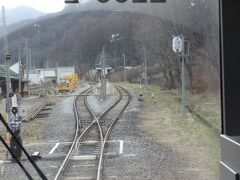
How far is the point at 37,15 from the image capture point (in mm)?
2543

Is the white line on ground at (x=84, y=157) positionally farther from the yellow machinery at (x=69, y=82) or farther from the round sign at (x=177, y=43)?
the round sign at (x=177, y=43)

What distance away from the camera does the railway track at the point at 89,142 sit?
5.16m

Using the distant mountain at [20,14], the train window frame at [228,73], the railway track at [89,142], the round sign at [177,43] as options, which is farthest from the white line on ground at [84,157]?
the train window frame at [228,73]

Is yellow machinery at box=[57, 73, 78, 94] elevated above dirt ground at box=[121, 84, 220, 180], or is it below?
above

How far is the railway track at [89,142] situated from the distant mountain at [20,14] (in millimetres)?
2078

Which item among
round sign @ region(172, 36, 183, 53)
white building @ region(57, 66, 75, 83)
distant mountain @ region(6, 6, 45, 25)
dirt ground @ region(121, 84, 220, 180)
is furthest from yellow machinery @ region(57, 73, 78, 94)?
dirt ground @ region(121, 84, 220, 180)

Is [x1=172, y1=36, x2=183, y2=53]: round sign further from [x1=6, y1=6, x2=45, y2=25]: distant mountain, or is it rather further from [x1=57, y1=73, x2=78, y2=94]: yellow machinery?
[x1=6, y1=6, x2=45, y2=25]: distant mountain

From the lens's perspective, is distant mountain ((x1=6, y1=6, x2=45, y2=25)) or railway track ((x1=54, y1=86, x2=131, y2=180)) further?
railway track ((x1=54, y1=86, x2=131, y2=180))

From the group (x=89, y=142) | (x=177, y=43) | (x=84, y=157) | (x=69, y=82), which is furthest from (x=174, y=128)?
(x=177, y=43)

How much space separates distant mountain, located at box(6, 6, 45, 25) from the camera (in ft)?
7.98

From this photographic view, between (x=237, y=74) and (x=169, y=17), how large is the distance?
84 cm

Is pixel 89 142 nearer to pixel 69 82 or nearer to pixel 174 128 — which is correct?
pixel 69 82

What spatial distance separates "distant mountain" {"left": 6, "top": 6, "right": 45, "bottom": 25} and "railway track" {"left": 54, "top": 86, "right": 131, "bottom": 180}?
81.8 inches

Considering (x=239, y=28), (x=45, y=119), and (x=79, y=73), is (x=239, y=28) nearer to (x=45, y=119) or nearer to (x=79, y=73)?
(x=79, y=73)
